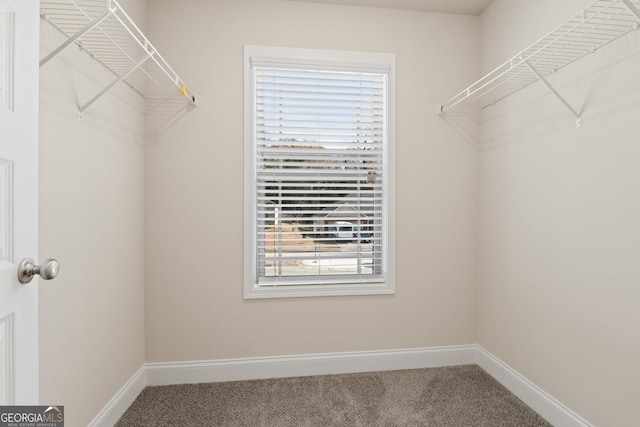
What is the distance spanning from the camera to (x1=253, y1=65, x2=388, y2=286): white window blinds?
228 centimetres

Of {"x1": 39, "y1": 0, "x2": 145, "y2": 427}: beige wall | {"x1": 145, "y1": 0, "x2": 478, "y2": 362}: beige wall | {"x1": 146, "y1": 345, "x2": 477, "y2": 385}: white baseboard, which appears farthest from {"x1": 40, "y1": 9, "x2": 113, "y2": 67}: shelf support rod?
{"x1": 146, "y1": 345, "x2": 477, "y2": 385}: white baseboard

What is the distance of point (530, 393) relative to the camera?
1.91 metres

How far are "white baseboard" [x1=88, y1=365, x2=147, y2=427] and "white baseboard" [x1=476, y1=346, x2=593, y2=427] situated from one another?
2.25m

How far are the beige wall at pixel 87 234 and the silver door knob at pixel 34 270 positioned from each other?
0.47 metres

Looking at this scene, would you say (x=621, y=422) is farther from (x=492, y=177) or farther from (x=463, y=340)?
(x=492, y=177)

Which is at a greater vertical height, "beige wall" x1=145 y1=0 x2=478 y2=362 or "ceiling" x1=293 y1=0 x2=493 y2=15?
"ceiling" x1=293 y1=0 x2=493 y2=15

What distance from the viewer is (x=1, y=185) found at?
798mm

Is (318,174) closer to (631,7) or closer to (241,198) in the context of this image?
(241,198)

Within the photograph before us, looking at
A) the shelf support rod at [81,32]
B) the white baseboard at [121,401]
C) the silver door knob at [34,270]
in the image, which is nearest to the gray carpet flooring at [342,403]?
the white baseboard at [121,401]

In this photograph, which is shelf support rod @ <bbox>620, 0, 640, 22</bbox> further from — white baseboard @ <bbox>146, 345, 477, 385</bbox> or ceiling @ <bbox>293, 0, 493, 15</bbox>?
white baseboard @ <bbox>146, 345, 477, 385</bbox>

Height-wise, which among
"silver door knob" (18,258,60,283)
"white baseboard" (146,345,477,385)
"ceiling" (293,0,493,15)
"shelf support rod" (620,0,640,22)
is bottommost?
"white baseboard" (146,345,477,385)

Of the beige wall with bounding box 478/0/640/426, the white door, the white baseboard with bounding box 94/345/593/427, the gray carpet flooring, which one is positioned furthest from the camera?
the white baseboard with bounding box 94/345/593/427

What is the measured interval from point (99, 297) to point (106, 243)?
0.26 meters

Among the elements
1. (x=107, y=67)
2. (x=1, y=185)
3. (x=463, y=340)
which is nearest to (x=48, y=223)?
(x=1, y=185)
